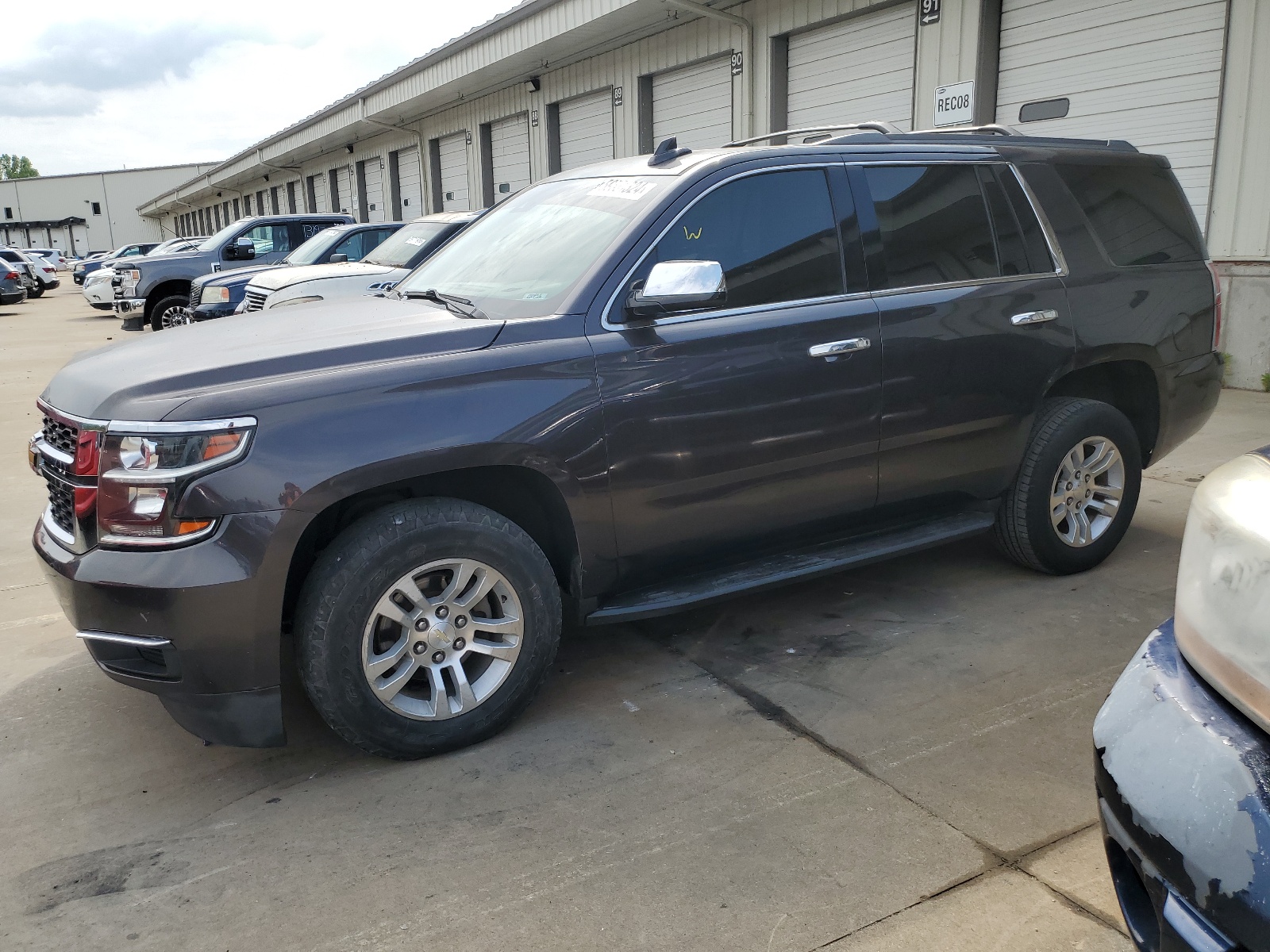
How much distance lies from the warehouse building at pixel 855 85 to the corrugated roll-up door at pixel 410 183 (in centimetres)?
45

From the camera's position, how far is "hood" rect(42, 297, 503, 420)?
2.91 metres

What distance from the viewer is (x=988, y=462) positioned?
4.26 metres

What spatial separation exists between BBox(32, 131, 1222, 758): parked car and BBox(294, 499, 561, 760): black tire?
0.01 metres

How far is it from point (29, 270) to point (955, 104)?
3238cm

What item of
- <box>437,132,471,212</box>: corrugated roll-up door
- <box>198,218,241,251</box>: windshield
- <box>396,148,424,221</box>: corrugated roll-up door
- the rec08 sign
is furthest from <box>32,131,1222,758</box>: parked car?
<box>396,148,424,221</box>: corrugated roll-up door

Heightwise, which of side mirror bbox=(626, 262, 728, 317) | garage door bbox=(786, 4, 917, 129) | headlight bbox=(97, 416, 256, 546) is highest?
garage door bbox=(786, 4, 917, 129)

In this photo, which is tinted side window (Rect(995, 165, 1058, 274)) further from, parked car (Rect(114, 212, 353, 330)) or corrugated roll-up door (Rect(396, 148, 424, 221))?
corrugated roll-up door (Rect(396, 148, 424, 221))

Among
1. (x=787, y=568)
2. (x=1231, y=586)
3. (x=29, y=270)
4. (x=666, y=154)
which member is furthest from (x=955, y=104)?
(x=29, y=270)

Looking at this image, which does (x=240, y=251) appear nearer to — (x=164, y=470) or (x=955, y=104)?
(x=955, y=104)

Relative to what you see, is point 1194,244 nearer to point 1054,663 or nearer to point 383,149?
point 1054,663

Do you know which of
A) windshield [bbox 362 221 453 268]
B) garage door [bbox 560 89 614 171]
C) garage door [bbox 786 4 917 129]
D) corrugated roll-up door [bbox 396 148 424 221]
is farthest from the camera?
corrugated roll-up door [bbox 396 148 424 221]

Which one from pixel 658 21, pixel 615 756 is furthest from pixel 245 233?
pixel 615 756

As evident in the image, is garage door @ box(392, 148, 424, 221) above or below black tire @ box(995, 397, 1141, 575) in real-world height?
above

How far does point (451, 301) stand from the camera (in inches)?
151
